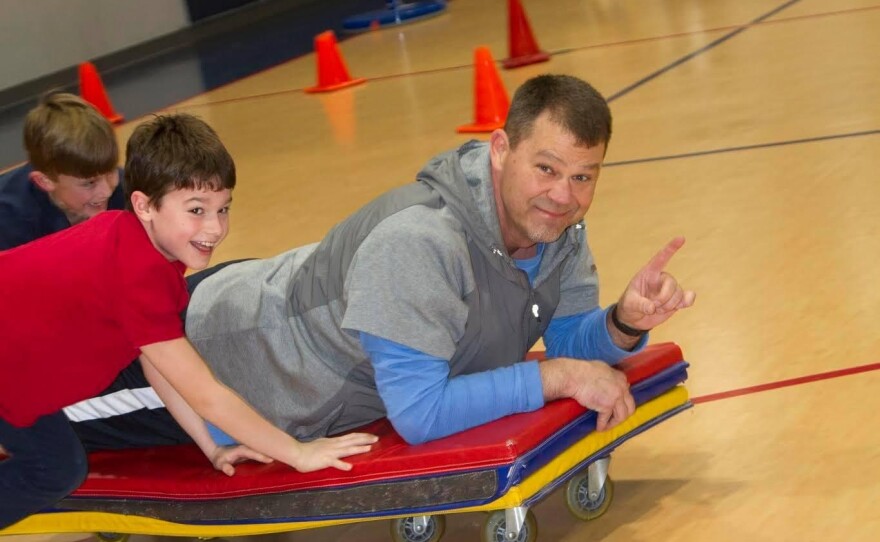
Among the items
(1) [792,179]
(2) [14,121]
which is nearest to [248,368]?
(1) [792,179]

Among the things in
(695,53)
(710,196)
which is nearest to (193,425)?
(710,196)

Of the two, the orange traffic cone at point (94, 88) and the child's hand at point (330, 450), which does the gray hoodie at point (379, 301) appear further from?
the orange traffic cone at point (94, 88)

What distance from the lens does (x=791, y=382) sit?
10.9ft

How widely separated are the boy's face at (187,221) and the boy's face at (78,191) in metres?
0.88

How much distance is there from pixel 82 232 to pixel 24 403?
15.3 inches

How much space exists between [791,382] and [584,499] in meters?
0.75

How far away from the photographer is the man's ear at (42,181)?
3553 millimetres

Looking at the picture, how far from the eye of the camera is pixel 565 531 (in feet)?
9.38

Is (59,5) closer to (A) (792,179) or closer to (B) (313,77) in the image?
(B) (313,77)

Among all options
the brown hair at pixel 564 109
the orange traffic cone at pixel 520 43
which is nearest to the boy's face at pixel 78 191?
the brown hair at pixel 564 109

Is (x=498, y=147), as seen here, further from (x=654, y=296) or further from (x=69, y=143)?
(x=69, y=143)

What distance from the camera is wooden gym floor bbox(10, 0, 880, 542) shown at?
2.93m

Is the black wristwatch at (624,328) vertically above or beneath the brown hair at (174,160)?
beneath

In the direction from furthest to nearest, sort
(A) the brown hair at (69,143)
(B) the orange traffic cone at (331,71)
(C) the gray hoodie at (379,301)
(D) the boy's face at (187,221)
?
(B) the orange traffic cone at (331,71), (A) the brown hair at (69,143), (D) the boy's face at (187,221), (C) the gray hoodie at (379,301)
